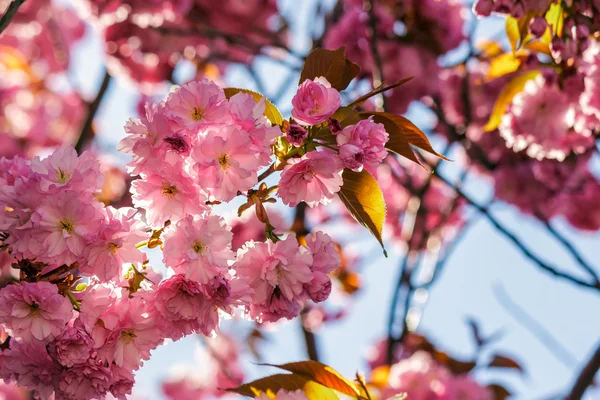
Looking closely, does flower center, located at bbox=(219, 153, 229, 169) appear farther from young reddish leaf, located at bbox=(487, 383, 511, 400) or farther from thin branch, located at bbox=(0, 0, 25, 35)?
young reddish leaf, located at bbox=(487, 383, 511, 400)

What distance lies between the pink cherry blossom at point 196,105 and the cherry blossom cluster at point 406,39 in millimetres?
1681

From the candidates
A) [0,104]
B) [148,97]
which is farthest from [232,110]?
[0,104]

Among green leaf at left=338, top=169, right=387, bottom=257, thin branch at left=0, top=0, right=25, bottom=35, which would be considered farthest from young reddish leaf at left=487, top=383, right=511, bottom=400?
thin branch at left=0, top=0, right=25, bottom=35

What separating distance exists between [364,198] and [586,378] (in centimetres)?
89

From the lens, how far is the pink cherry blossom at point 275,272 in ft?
3.01

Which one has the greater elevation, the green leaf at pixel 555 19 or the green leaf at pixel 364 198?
the green leaf at pixel 555 19

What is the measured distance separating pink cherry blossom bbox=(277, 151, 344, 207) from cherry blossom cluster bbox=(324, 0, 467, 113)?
1657 millimetres

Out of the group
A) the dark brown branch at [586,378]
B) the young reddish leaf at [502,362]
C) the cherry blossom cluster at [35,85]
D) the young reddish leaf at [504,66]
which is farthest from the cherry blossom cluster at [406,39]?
the cherry blossom cluster at [35,85]

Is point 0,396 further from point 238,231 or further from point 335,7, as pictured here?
point 335,7

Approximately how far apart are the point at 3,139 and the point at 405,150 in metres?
3.87

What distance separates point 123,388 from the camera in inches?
35.9

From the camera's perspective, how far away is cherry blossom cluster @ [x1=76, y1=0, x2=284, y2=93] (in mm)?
3068

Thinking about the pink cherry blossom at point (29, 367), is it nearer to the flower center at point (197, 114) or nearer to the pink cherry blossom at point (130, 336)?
the pink cherry blossom at point (130, 336)

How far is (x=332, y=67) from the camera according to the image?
987mm
